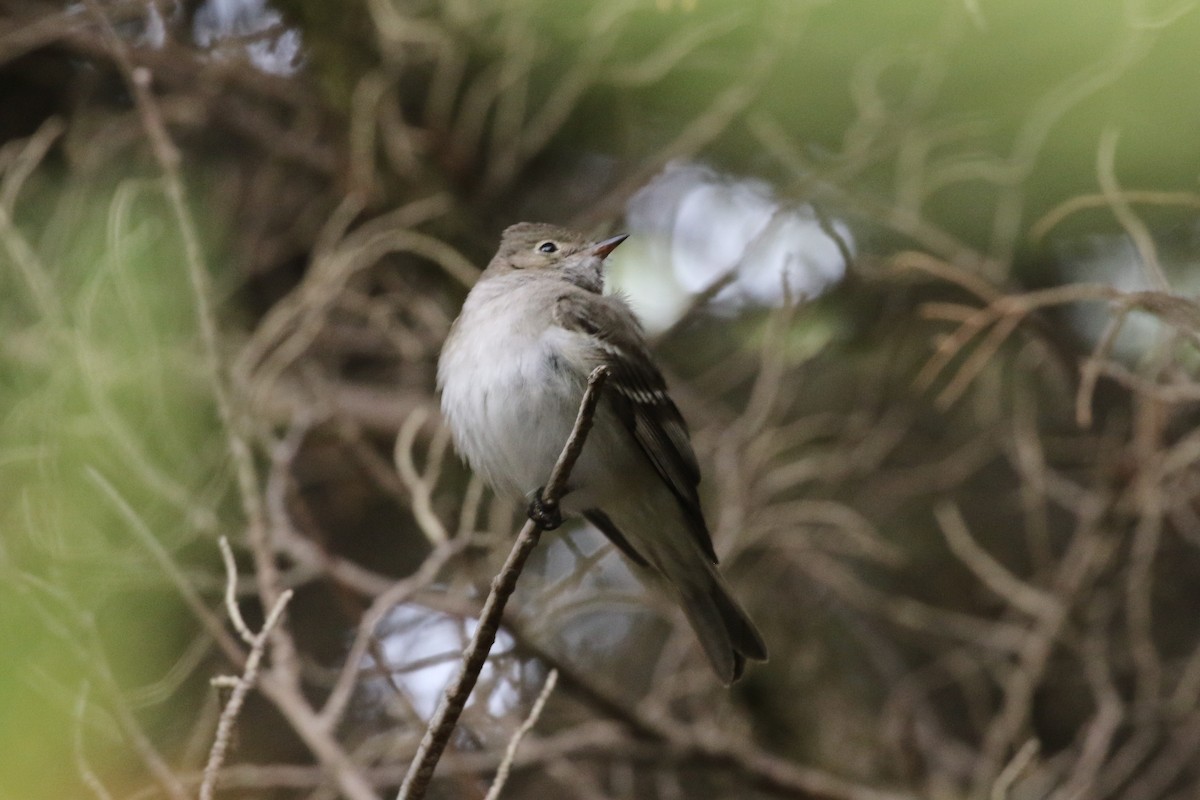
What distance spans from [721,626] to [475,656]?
1515 mm

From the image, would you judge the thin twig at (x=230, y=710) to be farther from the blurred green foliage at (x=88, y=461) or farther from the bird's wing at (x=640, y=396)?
the bird's wing at (x=640, y=396)

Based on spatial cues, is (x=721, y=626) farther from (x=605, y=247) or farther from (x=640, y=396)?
(x=605, y=247)

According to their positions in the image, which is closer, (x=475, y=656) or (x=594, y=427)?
(x=475, y=656)

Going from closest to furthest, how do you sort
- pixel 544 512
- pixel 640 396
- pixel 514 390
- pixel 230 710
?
pixel 230 710 < pixel 544 512 < pixel 514 390 < pixel 640 396

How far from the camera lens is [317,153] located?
16.6ft

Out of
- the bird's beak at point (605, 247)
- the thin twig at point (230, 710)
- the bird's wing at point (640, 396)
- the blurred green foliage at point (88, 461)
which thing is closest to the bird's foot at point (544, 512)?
the bird's wing at point (640, 396)

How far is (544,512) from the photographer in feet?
7.79

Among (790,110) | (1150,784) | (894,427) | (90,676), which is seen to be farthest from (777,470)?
(90,676)

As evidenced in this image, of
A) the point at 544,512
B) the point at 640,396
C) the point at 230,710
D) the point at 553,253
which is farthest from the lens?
the point at 553,253

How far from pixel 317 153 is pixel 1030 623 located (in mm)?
3326

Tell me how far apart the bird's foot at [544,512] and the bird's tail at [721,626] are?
20.8 inches

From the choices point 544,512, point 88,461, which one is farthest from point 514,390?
point 88,461

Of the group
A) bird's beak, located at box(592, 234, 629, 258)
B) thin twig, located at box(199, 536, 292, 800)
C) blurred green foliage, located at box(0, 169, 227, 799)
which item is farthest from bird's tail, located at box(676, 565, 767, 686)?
thin twig, located at box(199, 536, 292, 800)

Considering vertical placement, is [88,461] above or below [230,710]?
above
